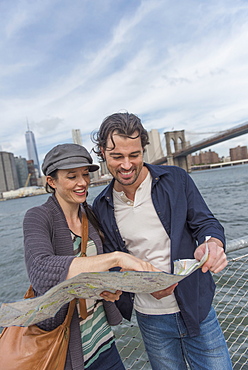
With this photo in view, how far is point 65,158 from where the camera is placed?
1259 mm

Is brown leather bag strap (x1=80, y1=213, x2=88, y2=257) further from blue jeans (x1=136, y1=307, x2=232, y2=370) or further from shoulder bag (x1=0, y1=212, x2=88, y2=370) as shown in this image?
blue jeans (x1=136, y1=307, x2=232, y2=370)

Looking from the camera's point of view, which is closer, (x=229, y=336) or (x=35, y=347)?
(x=35, y=347)

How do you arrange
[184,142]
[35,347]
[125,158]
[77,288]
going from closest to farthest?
[77,288] < [35,347] < [125,158] < [184,142]

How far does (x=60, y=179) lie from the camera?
1.29m

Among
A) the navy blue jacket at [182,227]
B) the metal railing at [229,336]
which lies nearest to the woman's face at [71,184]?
the navy blue jacket at [182,227]

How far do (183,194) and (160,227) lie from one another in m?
0.19

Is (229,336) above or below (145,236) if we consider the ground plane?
below

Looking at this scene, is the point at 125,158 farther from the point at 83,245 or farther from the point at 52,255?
the point at 52,255

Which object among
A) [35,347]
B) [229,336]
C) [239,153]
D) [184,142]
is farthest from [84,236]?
[239,153]

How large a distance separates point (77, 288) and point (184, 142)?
44770 mm

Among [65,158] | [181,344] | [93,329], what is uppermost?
[65,158]

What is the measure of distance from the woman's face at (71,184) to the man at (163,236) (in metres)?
0.17

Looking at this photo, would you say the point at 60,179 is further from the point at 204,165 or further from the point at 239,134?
the point at 204,165

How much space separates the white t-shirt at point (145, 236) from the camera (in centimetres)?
140
